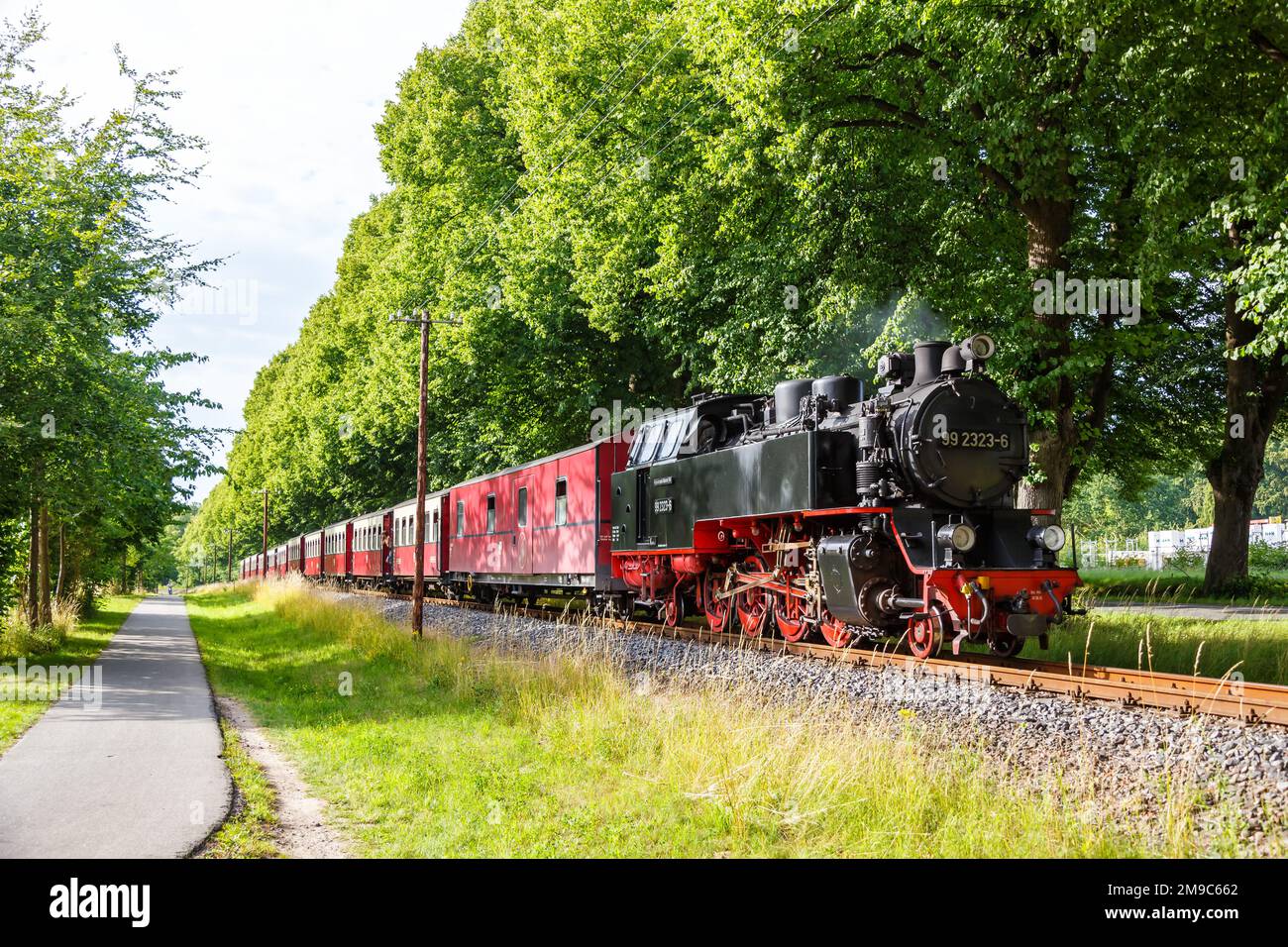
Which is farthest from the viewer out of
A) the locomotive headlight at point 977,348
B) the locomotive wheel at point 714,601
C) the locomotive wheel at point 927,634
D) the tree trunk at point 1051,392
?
the tree trunk at point 1051,392

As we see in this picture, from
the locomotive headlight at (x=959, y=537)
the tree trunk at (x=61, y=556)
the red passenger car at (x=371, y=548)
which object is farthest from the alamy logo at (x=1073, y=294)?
the red passenger car at (x=371, y=548)

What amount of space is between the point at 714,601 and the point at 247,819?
8.49m

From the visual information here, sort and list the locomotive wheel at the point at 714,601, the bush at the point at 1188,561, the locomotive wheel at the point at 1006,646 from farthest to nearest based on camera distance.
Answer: the bush at the point at 1188,561 < the locomotive wheel at the point at 714,601 < the locomotive wheel at the point at 1006,646

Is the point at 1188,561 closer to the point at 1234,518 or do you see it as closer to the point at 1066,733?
the point at 1234,518

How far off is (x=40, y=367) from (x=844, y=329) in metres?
12.3

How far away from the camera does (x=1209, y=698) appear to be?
264 inches

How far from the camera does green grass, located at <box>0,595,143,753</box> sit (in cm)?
894

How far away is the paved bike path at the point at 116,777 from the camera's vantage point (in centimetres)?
547

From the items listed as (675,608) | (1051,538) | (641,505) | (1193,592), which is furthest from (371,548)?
(1051,538)

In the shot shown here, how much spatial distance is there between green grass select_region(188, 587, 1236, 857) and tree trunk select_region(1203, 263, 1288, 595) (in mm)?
18036

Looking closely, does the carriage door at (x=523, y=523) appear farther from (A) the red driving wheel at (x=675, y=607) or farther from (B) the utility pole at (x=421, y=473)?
(A) the red driving wheel at (x=675, y=607)

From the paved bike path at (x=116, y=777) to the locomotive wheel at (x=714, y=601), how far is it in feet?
21.9
